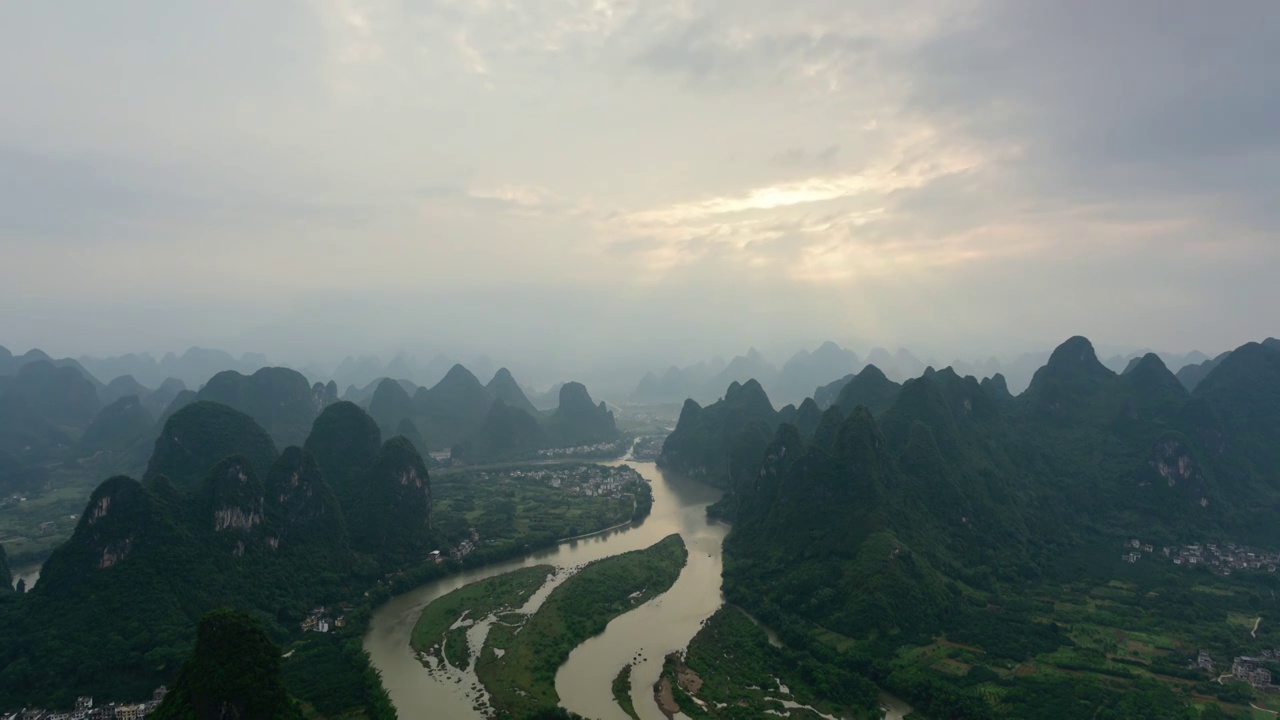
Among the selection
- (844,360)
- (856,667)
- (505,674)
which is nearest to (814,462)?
(856,667)

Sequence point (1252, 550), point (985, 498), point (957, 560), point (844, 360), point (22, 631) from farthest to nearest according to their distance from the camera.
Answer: point (844, 360) → point (985, 498) → point (1252, 550) → point (957, 560) → point (22, 631)

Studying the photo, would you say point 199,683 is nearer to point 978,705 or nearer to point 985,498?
point 978,705

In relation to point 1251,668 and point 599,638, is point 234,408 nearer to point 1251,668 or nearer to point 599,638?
point 599,638

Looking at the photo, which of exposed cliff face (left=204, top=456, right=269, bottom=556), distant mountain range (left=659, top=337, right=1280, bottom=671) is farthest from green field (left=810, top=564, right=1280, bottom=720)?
exposed cliff face (left=204, top=456, right=269, bottom=556)

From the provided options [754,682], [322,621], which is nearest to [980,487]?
[754,682]

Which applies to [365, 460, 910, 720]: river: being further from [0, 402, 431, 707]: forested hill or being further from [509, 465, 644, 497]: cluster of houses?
[509, 465, 644, 497]: cluster of houses

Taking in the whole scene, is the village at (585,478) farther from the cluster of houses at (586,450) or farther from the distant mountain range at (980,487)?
the distant mountain range at (980,487)
